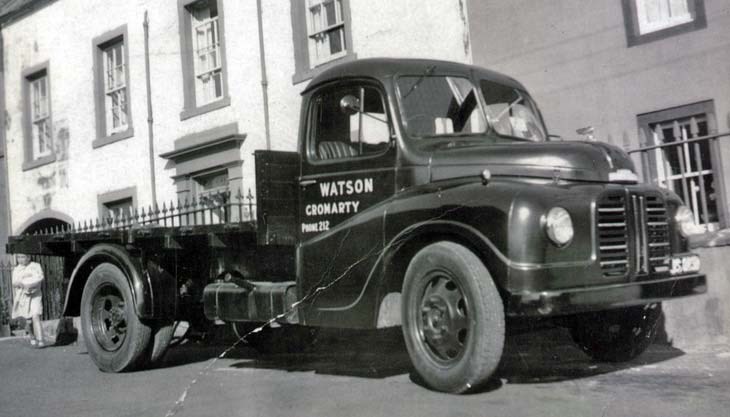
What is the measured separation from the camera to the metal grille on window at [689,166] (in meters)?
7.92

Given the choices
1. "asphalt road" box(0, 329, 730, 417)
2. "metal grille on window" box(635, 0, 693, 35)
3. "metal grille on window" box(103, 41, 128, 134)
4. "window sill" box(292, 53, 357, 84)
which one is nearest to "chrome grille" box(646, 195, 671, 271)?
"asphalt road" box(0, 329, 730, 417)

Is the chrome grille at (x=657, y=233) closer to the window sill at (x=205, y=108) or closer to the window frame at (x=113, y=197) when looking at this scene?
the window sill at (x=205, y=108)

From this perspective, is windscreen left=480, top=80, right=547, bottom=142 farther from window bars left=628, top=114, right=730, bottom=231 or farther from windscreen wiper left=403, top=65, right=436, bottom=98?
window bars left=628, top=114, right=730, bottom=231

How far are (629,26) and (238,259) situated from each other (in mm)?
5199

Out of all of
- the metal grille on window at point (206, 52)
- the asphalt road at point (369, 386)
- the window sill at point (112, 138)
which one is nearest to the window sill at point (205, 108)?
the metal grille on window at point (206, 52)

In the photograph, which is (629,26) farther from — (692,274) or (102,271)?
(102,271)

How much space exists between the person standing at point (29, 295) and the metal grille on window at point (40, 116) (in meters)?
4.70

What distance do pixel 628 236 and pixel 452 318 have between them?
123 cm

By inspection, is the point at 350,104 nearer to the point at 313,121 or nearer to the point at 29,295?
the point at 313,121

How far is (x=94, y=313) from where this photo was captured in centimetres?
731

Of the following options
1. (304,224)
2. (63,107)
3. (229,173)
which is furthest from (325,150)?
(63,107)

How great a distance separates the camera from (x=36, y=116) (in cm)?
1634

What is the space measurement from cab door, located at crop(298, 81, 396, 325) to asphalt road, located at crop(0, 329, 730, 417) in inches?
28.5

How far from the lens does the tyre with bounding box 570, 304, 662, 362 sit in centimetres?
565
